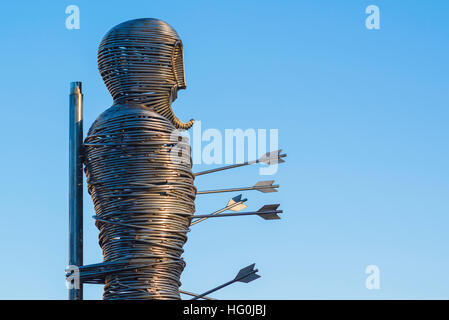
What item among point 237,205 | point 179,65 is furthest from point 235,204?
point 179,65

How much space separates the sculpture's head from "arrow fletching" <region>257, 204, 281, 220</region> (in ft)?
9.90

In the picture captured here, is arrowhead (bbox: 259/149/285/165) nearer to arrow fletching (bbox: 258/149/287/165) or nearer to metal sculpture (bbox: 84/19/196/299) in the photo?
arrow fletching (bbox: 258/149/287/165)

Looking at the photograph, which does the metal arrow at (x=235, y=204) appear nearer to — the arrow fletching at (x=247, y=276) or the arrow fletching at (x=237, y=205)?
the arrow fletching at (x=237, y=205)

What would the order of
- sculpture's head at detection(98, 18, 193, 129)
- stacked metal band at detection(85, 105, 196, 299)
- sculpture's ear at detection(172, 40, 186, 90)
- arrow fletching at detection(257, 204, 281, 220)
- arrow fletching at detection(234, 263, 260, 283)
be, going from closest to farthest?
stacked metal band at detection(85, 105, 196, 299), arrow fletching at detection(234, 263, 260, 283), arrow fletching at detection(257, 204, 281, 220), sculpture's head at detection(98, 18, 193, 129), sculpture's ear at detection(172, 40, 186, 90)

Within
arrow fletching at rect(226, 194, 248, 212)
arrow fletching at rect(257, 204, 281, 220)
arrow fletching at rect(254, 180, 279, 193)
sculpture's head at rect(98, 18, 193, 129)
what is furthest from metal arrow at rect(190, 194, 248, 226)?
sculpture's head at rect(98, 18, 193, 129)

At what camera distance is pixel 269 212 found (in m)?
22.9

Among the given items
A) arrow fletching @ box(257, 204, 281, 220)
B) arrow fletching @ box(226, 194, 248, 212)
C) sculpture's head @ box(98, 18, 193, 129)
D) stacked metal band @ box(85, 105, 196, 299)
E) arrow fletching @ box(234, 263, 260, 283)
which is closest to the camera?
stacked metal band @ box(85, 105, 196, 299)

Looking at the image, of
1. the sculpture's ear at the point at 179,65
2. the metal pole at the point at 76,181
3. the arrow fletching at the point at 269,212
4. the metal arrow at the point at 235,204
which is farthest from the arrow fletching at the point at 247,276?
the sculpture's ear at the point at 179,65

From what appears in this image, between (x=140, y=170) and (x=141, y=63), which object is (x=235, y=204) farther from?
(x=141, y=63)

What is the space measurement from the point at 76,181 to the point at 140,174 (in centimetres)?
166

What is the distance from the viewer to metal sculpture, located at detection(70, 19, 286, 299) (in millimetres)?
22562
